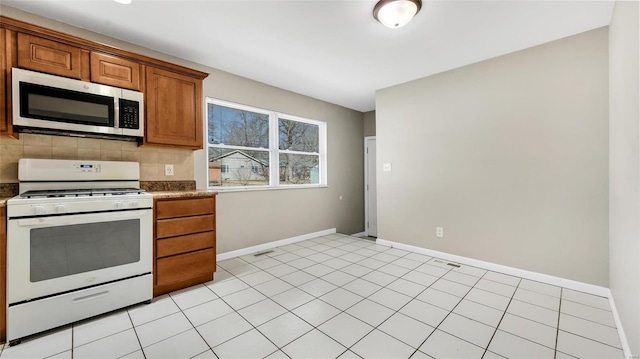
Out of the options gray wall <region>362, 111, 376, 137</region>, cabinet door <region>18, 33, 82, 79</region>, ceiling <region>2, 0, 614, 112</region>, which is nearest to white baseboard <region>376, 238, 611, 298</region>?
ceiling <region>2, 0, 614, 112</region>

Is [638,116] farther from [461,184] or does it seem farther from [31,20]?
[31,20]

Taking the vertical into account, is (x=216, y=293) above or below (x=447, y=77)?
below

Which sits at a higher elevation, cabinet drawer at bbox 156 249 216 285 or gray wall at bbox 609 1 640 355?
gray wall at bbox 609 1 640 355

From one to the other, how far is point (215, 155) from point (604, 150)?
4.29m

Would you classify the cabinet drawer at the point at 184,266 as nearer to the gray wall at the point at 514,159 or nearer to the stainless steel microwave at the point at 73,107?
the stainless steel microwave at the point at 73,107

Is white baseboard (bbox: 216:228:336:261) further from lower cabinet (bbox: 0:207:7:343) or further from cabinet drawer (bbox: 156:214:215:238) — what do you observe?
lower cabinet (bbox: 0:207:7:343)

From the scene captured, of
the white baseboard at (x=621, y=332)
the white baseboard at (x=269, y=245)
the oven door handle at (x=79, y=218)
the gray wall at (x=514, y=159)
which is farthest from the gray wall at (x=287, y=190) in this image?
the white baseboard at (x=621, y=332)

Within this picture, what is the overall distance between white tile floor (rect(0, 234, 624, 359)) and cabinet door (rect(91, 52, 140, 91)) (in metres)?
2.05

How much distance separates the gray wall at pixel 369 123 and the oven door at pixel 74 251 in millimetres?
4488

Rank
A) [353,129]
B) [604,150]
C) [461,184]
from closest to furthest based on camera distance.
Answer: [604,150] → [461,184] → [353,129]

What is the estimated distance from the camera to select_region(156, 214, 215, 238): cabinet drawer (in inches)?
97.0

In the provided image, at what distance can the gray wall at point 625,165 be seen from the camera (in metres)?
1.53

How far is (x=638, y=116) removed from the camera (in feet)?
4.95

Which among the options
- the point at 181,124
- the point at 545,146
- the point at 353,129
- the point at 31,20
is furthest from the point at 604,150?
the point at 31,20
